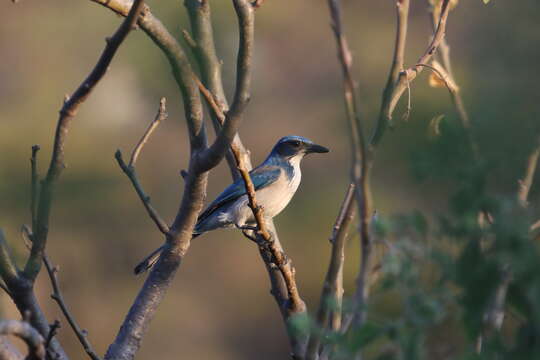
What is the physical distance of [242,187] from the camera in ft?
19.5

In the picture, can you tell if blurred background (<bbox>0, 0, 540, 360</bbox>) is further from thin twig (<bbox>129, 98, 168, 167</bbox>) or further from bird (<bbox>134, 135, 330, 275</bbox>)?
thin twig (<bbox>129, 98, 168, 167</bbox>)

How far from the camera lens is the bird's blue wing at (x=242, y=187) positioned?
6016 millimetres

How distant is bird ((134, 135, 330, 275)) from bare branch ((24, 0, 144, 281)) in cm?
267

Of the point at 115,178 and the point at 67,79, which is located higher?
the point at 67,79

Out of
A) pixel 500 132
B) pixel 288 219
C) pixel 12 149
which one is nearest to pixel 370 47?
pixel 288 219

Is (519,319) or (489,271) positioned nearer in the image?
(489,271)

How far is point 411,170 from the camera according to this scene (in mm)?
1992

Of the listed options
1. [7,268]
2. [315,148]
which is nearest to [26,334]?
[7,268]

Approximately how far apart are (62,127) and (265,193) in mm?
3411

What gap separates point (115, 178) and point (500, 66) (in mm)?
6094

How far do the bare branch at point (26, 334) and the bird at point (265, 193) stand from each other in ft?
10.4

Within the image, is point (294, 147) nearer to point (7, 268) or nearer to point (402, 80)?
point (402, 80)

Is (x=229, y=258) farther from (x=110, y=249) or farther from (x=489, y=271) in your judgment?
(x=489, y=271)

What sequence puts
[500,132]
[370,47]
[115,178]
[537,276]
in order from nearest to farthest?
[537,276] < [500,132] < [115,178] < [370,47]
